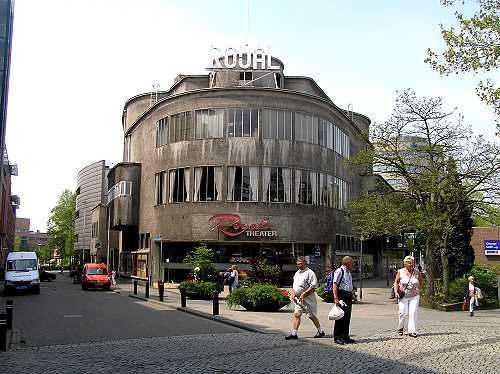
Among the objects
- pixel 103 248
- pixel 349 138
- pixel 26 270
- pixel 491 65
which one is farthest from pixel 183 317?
pixel 103 248

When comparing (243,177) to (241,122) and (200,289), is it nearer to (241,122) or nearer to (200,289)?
(241,122)

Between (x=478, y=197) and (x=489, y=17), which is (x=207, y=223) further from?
(x=489, y=17)

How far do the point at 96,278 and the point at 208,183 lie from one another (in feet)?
33.5

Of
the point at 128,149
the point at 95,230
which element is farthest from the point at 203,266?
the point at 95,230

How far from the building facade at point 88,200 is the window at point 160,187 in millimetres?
42024

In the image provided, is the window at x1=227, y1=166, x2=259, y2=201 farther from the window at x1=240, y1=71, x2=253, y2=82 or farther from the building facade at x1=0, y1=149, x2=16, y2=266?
the building facade at x1=0, y1=149, x2=16, y2=266

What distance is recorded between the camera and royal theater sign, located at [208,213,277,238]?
4184cm

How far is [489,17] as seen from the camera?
13.8 metres

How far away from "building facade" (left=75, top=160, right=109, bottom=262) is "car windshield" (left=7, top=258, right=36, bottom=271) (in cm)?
4945

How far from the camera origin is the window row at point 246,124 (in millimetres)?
43000

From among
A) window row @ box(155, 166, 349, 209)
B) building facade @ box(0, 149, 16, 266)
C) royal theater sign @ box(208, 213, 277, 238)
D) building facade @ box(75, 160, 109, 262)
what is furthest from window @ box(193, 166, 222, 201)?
building facade @ box(75, 160, 109, 262)

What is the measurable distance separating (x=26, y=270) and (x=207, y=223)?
41.3 ft

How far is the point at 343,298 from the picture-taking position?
12234 millimetres

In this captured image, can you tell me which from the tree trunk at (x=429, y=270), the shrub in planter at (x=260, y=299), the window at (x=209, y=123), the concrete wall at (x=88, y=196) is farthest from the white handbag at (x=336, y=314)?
the concrete wall at (x=88, y=196)
